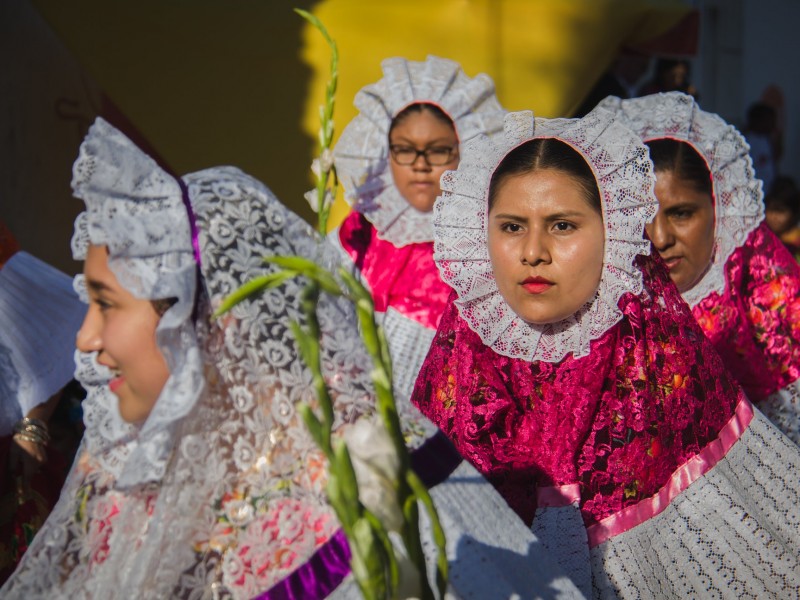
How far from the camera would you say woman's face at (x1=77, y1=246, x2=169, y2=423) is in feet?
6.84

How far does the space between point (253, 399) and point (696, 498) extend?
1.48m

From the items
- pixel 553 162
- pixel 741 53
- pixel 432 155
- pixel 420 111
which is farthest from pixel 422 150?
pixel 741 53

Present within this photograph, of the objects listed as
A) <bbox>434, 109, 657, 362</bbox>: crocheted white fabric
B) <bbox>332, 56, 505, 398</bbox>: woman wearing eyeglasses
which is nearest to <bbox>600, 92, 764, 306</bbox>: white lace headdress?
<bbox>434, 109, 657, 362</bbox>: crocheted white fabric

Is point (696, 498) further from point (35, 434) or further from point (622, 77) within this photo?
point (622, 77)

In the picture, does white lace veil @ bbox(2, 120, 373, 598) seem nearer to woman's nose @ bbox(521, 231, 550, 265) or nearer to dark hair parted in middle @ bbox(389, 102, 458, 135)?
woman's nose @ bbox(521, 231, 550, 265)

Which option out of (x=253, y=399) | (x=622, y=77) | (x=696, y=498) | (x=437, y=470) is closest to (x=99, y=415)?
(x=253, y=399)

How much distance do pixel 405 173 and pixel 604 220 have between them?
2118 mm

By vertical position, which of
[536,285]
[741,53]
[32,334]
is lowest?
[32,334]

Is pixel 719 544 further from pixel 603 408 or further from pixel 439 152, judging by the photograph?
A: pixel 439 152

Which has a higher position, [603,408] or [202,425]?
[603,408]

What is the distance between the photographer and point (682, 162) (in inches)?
149

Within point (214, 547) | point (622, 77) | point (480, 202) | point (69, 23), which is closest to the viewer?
point (214, 547)

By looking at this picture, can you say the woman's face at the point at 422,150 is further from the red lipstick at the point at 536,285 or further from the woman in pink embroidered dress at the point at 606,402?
the red lipstick at the point at 536,285

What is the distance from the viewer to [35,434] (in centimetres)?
330
